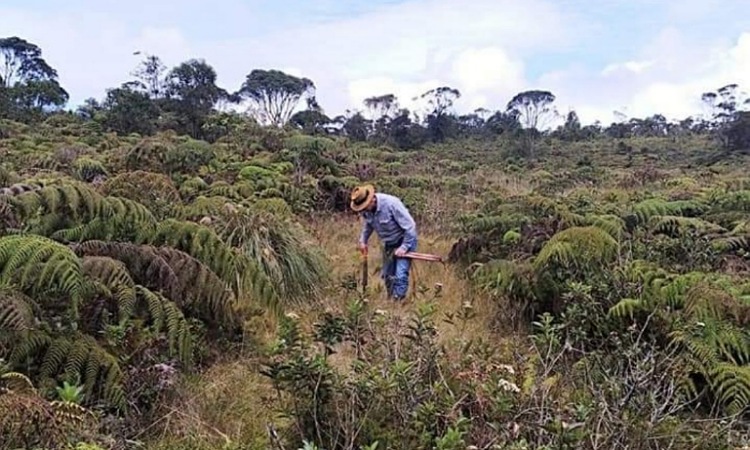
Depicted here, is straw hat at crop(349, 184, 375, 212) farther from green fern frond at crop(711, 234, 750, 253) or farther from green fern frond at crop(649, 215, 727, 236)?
green fern frond at crop(711, 234, 750, 253)

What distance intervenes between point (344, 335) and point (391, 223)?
10.7 feet

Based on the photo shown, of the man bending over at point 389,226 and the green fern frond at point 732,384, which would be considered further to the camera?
the man bending over at point 389,226

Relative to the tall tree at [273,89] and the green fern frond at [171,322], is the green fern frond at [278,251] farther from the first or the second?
the tall tree at [273,89]

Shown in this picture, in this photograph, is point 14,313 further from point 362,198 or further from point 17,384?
point 362,198

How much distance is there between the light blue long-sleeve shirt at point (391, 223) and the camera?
648 cm

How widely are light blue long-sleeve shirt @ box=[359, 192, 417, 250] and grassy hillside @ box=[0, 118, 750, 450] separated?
0.47 meters

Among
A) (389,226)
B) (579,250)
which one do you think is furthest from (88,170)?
(579,250)

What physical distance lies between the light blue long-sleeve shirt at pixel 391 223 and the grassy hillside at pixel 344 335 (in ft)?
1.54

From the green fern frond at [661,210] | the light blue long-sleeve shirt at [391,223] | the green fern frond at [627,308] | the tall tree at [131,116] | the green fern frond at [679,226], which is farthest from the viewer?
the tall tree at [131,116]

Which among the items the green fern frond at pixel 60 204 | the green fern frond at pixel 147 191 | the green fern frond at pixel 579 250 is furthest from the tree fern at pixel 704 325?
the green fern frond at pixel 147 191

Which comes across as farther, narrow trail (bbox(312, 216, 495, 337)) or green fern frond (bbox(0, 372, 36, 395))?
narrow trail (bbox(312, 216, 495, 337))

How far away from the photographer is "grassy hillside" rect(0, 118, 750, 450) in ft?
9.03

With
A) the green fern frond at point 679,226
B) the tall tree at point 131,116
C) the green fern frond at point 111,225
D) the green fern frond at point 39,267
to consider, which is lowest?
the green fern frond at point 679,226

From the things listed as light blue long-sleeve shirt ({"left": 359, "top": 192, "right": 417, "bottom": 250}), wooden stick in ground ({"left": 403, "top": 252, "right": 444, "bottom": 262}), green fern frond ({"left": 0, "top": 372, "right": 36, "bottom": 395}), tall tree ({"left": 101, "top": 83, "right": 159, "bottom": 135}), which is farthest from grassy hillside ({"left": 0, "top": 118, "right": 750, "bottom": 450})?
tall tree ({"left": 101, "top": 83, "right": 159, "bottom": 135})
